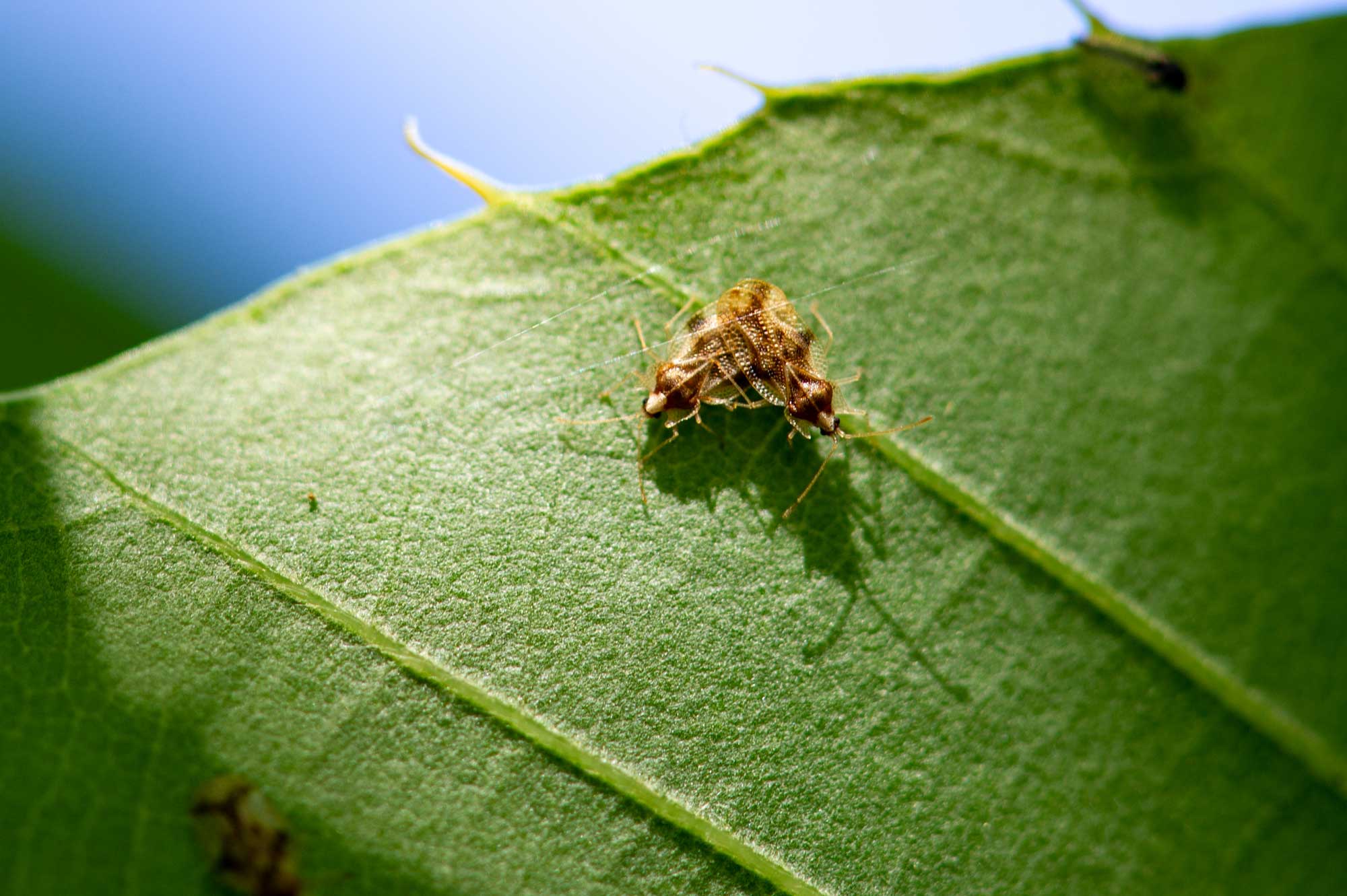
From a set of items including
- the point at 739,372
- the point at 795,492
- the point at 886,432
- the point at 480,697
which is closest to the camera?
the point at 480,697

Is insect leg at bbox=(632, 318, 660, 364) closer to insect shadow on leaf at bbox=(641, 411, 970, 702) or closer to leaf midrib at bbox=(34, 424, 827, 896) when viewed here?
insect shadow on leaf at bbox=(641, 411, 970, 702)

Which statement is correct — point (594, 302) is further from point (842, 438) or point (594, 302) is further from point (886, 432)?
point (886, 432)

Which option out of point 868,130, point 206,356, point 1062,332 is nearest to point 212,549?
point 206,356

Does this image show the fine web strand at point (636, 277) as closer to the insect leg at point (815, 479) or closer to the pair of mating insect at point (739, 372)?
the pair of mating insect at point (739, 372)

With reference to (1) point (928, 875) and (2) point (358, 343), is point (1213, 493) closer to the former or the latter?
(1) point (928, 875)

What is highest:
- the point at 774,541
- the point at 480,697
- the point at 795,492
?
the point at 795,492

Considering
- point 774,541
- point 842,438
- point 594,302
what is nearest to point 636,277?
point 594,302
